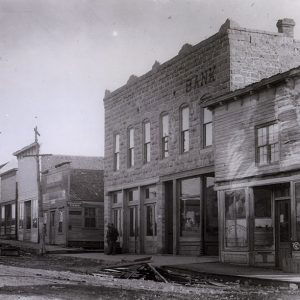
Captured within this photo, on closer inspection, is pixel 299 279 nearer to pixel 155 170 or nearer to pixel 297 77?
pixel 297 77

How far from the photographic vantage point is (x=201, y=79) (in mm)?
23781

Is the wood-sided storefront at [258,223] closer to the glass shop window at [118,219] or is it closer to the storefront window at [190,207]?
the storefront window at [190,207]

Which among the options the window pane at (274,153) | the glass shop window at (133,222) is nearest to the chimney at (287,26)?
the window pane at (274,153)

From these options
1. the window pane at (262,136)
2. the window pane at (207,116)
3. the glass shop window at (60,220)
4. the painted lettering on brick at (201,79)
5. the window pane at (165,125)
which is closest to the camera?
the window pane at (262,136)

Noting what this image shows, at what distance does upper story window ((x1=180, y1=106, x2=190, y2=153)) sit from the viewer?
24.8 metres

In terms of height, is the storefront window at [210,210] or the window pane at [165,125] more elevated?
the window pane at [165,125]

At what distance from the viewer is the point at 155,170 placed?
2723 centimetres

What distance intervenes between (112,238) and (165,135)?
236 inches

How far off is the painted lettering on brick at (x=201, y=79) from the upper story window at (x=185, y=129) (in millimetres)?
863

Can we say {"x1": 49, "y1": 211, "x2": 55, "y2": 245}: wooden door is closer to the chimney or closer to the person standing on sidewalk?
the person standing on sidewalk

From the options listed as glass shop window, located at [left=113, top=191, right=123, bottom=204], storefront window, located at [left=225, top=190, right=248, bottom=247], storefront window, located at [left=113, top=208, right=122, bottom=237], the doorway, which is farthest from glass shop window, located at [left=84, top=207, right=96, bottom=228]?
storefront window, located at [left=225, top=190, right=248, bottom=247]

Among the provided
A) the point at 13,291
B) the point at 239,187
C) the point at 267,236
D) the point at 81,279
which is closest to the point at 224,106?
the point at 239,187

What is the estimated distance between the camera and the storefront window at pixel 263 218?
18719mm

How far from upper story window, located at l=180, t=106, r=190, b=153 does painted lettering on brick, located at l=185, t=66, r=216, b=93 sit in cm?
86
